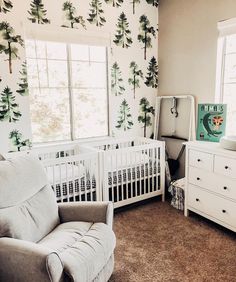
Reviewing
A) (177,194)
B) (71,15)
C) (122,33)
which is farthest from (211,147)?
(71,15)

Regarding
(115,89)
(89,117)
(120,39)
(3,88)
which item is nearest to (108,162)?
(89,117)

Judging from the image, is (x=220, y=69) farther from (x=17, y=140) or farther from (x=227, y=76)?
(x=17, y=140)

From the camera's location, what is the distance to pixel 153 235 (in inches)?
99.0

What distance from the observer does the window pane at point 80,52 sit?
10.5 ft

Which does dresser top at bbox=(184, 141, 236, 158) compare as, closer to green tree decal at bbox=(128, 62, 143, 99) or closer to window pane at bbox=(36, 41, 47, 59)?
green tree decal at bbox=(128, 62, 143, 99)

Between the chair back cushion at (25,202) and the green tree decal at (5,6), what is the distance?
1672 mm

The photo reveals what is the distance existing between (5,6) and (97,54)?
1168mm

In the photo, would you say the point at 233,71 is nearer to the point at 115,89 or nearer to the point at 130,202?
the point at 115,89

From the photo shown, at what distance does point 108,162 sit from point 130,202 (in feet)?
1.94

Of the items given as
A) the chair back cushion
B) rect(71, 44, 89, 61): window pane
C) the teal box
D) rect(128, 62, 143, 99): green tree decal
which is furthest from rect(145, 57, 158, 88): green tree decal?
the chair back cushion

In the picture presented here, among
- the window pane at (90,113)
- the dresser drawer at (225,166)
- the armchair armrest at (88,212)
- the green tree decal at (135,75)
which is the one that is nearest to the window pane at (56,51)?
the window pane at (90,113)

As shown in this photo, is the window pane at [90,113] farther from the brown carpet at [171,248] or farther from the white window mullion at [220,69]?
the white window mullion at [220,69]

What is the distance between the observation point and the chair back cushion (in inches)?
64.1

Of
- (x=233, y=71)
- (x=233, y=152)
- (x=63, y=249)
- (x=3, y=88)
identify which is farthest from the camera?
(x=233, y=71)
